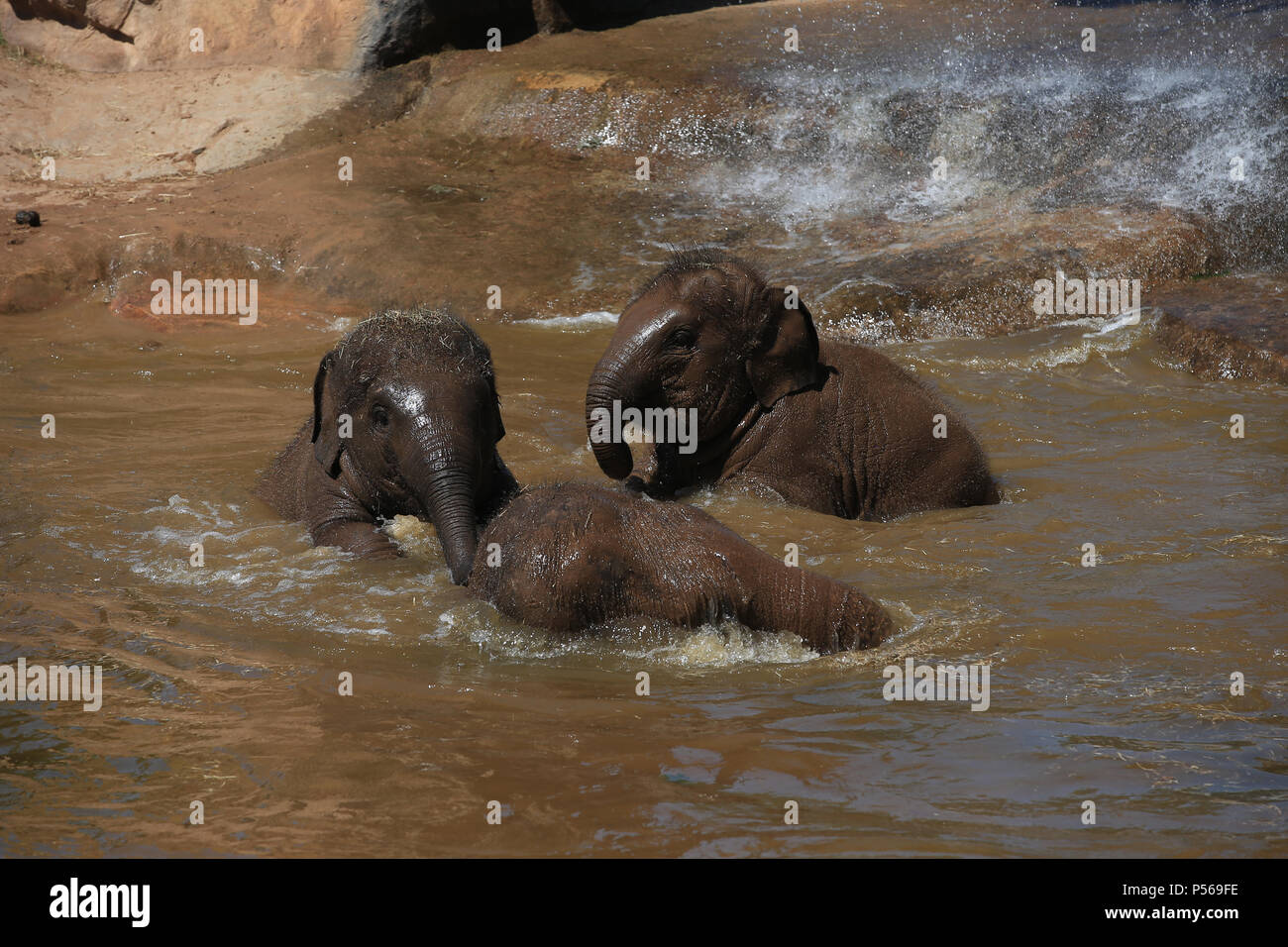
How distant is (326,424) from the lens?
8.11 meters

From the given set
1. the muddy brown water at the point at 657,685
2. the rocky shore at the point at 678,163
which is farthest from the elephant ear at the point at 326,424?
the rocky shore at the point at 678,163

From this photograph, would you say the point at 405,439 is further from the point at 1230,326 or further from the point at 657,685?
the point at 1230,326

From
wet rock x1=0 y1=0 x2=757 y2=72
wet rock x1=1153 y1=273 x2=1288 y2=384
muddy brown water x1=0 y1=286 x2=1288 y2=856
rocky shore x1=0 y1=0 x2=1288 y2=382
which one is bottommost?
muddy brown water x1=0 y1=286 x2=1288 y2=856

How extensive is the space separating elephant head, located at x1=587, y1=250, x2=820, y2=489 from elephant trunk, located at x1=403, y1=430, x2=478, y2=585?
4.95ft

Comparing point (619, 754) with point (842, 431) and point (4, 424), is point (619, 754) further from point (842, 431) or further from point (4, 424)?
point (4, 424)

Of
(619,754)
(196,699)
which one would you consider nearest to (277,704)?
(196,699)

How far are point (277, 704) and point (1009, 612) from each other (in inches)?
130

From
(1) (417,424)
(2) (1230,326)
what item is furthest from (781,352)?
(2) (1230,326)

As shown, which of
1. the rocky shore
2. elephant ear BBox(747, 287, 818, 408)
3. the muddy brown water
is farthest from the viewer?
the rocky shore

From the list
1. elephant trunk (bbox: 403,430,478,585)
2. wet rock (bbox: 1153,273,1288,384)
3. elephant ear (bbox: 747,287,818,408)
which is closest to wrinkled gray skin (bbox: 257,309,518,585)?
elephant trunk (bbox: 403,430,478,585)

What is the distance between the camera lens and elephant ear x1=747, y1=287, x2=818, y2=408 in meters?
8.80

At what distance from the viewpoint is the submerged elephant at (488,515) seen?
19.5 ft

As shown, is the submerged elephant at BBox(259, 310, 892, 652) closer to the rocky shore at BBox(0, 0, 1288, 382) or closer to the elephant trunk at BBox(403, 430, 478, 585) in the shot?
the elephant trunk at BBox(403, 430, 478, 585)

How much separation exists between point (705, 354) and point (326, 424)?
2.29 metres
